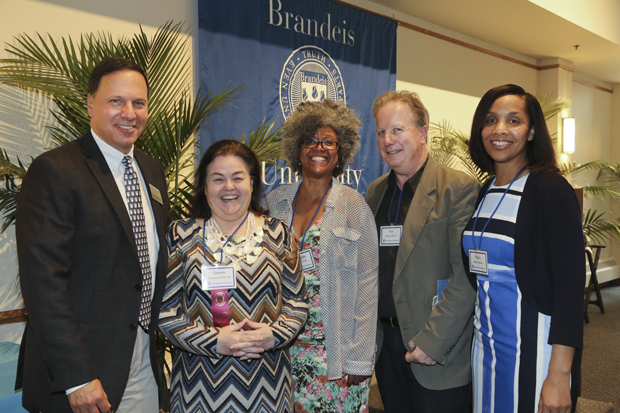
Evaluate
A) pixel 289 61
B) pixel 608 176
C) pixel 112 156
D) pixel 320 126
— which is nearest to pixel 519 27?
pixel 289 61

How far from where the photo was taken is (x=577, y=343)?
165cm

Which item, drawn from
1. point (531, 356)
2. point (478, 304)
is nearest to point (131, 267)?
point (478, 304)

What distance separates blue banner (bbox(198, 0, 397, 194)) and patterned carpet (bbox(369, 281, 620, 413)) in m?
2.44

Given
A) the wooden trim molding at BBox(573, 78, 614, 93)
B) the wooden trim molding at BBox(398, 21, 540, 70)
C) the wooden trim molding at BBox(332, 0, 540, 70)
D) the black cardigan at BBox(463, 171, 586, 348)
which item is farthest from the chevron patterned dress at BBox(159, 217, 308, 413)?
the wooden trim molding at BBox(573, 78, 614, 93)

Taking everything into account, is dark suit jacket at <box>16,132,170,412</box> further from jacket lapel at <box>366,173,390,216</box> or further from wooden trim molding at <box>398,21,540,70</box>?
wooden trim molding at <box>398,21,540,70</box>

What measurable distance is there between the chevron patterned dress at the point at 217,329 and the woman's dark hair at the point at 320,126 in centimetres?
72

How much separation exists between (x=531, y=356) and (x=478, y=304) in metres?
0.28

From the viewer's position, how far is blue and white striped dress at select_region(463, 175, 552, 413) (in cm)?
173

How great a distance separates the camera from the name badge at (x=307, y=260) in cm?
205

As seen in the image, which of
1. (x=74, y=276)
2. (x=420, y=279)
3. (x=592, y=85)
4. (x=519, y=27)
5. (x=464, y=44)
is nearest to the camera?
(x=74, y=276)

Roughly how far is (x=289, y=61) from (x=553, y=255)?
3.16 meters

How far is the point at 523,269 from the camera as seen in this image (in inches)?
68.9

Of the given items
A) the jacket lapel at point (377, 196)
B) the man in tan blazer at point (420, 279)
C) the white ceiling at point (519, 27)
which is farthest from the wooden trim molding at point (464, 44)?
the man in tan blazer at point (420, 279)

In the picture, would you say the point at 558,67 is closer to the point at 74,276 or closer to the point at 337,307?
the point at 337,307
